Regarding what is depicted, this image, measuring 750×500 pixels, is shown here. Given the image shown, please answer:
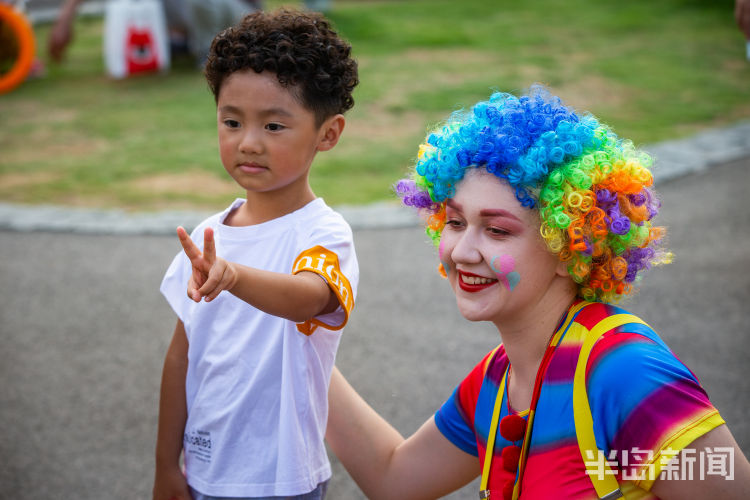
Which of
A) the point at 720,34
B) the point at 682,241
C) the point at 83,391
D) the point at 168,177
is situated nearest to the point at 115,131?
the point at 168,177

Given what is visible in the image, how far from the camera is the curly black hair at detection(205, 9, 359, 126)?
6.68 feet

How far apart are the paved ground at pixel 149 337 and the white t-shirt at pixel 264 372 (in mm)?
1199

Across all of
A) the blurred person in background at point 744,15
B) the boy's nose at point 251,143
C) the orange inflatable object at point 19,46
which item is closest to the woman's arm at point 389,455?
the boy's nose at point 251,143

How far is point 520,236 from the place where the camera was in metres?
1.85

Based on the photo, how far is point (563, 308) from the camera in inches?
76.1

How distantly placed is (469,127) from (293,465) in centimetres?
98

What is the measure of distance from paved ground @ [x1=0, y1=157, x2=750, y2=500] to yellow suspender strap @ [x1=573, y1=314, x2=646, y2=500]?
5.00 feet

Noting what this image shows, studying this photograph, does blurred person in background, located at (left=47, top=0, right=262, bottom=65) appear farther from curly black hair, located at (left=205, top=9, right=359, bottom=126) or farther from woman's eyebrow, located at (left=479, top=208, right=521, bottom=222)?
woman's eyebrow, located at (left=479, top=208, right=521, bottom=222)

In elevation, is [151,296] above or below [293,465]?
below

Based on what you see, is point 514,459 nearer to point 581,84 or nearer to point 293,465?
point 293,465

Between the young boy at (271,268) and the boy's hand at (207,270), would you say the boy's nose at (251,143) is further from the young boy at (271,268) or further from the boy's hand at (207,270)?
the boy's hand at (207,270)

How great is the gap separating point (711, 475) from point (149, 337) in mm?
3429

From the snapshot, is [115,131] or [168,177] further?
[115,131]

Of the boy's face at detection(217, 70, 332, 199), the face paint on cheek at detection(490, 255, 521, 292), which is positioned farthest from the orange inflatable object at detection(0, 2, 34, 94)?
the face paint on cheek at detection(490, 255, 521, 292)
